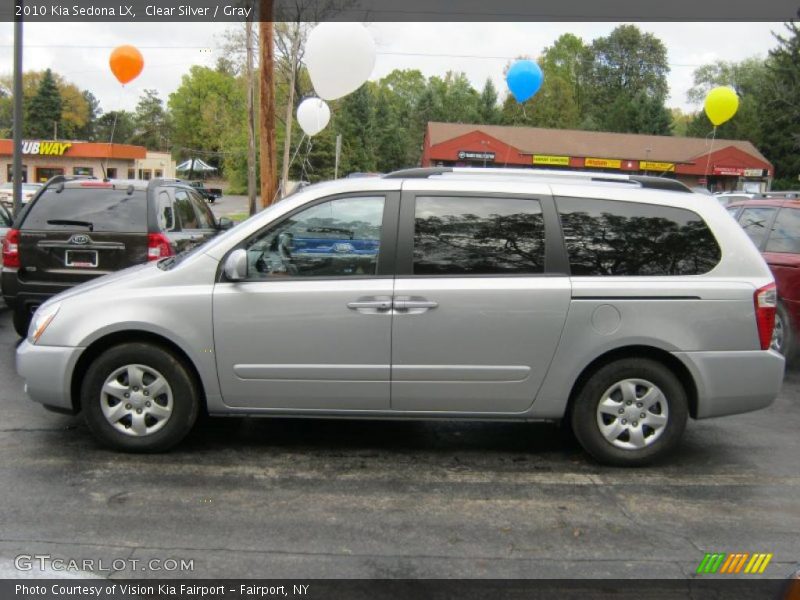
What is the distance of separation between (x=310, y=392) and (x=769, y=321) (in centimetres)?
301

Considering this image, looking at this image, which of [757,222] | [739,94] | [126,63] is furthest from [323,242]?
[739,94]

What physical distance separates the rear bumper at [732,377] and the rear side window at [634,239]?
1.91 ft

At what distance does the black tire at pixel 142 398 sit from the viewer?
182 inches

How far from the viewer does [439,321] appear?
4.54m

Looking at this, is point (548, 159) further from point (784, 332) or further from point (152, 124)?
point (152, 124)

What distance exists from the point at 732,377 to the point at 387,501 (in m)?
2.38

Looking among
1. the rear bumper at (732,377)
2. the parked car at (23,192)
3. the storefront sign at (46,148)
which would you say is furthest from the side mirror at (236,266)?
the storefront sign at (46,148)

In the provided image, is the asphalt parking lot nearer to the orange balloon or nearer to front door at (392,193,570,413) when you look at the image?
front door at (392,193,570,413)

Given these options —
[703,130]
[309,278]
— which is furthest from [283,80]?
[309,278]

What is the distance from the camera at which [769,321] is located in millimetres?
4648

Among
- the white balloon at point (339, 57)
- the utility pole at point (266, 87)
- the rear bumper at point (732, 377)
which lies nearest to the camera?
the rear bumper at point (732, 377)

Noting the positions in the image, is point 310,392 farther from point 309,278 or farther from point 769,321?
point 769,321

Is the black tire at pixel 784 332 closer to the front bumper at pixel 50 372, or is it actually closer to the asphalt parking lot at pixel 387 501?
the asphalt parking lot at pixel 387 501

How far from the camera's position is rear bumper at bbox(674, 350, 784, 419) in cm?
463
